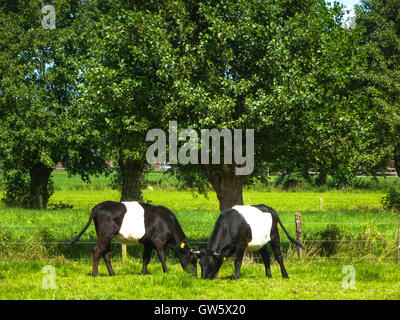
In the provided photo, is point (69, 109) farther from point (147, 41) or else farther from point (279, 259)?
point (279, 259)

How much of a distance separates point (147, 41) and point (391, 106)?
18.8 metres

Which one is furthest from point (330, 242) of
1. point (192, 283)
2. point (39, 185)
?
point (39, 185)

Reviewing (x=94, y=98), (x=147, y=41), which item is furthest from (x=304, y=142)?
(x=94, y=98)

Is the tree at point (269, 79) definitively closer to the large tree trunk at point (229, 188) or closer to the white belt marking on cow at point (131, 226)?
the large tree trunk at point (229, 188)

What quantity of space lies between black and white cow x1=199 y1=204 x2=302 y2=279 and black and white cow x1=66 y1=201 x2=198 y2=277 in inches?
20.1

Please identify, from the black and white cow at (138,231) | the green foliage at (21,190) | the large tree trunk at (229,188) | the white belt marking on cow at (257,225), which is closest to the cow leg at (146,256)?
the black and white cow at (138,231)

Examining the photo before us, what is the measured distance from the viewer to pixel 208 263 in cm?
1183

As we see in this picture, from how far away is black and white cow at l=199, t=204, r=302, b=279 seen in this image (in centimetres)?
1188

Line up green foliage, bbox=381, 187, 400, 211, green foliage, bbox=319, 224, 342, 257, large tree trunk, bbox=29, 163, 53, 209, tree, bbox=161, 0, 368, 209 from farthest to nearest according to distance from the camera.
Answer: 1. green foliage, bbox=381, 187, 400, 211
2. large tree trunk, bbox=29, 163, 53, 209
3. green foliage, bbox=319, 224, 342, 257
4. tree, bbox=161, 0, 368, 209

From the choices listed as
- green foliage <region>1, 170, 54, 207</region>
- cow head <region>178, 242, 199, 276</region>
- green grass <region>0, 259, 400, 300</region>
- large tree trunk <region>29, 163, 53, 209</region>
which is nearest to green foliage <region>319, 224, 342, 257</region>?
green grass <region>0, 259, 400, 300</region>

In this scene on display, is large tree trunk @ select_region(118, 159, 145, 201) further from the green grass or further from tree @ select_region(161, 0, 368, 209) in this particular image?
the green grass

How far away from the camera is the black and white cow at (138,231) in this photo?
12.4 metres

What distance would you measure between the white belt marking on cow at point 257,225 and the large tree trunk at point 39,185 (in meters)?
21.8

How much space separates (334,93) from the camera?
15.3 meters
